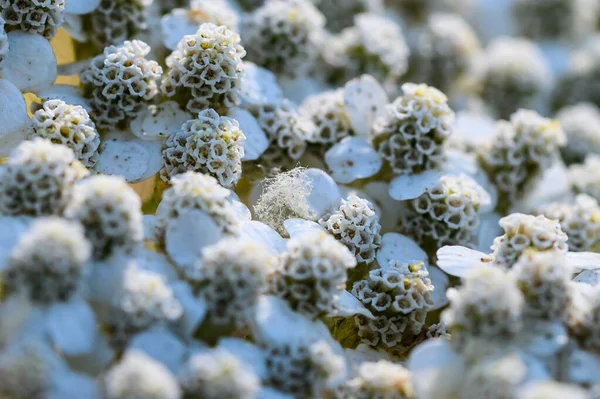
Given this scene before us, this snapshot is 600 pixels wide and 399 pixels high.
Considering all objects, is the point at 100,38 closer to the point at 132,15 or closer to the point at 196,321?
the point at 132,15

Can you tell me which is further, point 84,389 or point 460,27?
point 460,27

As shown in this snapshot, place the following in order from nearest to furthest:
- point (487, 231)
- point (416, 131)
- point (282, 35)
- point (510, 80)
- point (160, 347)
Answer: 1. point (160, 347)
2. point (416, 131)
3. point (487, 231)
4. point (282, 35)
5. point (510, 80)

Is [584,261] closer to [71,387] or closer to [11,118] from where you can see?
[71,387]

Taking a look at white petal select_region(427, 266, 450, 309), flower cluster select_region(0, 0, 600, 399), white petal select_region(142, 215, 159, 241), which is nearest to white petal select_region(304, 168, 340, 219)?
flower cluster select_region(0, 0, 600, 399)

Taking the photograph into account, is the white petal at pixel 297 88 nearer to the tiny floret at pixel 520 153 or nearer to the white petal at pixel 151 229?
the tiny floret at pixel 520 153

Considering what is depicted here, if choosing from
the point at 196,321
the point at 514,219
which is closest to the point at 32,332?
the point at 196,321

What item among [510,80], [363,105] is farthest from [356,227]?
[510,80]
